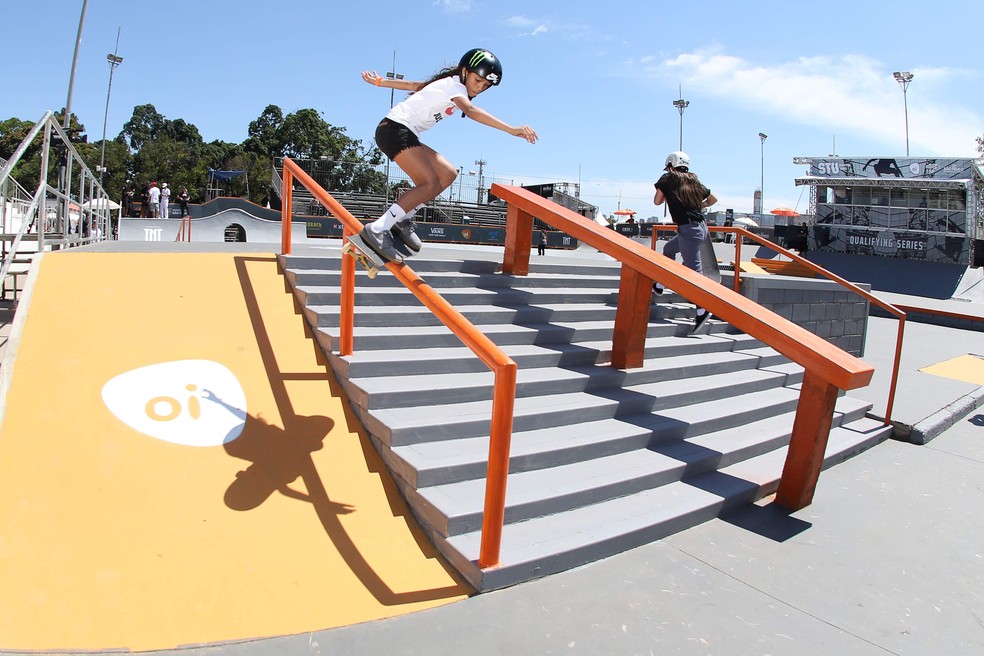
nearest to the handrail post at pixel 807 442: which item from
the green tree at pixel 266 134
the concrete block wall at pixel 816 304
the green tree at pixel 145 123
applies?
the concrete block wall at pixel 816 304

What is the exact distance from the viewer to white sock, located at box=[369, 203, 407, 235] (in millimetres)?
4098

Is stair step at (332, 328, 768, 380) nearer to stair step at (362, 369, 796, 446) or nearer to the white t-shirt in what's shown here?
stair step at (362, 369, 796, 446)

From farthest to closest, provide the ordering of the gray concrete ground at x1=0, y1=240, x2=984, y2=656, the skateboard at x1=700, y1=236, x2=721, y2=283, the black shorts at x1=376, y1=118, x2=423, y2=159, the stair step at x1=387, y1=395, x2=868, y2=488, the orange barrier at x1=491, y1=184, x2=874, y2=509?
the skateboard at x1=700, y1=236, x2=721, y2=283 < the black shorts at x1=376, y1=118, x2=423, y2=159 < the orange barrier at x1=491, y1=184, x2=874, y2=509 < the stair step at x1=387, y1=395, x2=868, y2=488 < the gray concrete ground at x1=0, y1=240, x2=984, y2=656

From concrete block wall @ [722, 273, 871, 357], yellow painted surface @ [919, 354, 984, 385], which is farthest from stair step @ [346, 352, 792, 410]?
yellow painted surface @ [919, 354, 984, 385]

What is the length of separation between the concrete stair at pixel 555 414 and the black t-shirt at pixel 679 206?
3.52ft

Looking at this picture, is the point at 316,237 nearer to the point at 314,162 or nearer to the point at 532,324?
the point at 314,162

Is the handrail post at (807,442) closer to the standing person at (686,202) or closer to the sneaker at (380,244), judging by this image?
the standing person at (686,202)

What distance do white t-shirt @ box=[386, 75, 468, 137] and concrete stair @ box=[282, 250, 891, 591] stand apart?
58.8 inches

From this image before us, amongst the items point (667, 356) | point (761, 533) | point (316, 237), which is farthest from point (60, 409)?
point (316, 237)

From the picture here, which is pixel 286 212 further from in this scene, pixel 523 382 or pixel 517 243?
pixel 523 382

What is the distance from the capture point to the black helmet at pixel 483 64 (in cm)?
399

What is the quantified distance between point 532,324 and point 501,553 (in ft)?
9.08

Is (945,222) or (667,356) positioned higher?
(945,222)

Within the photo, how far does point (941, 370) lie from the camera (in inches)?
332
